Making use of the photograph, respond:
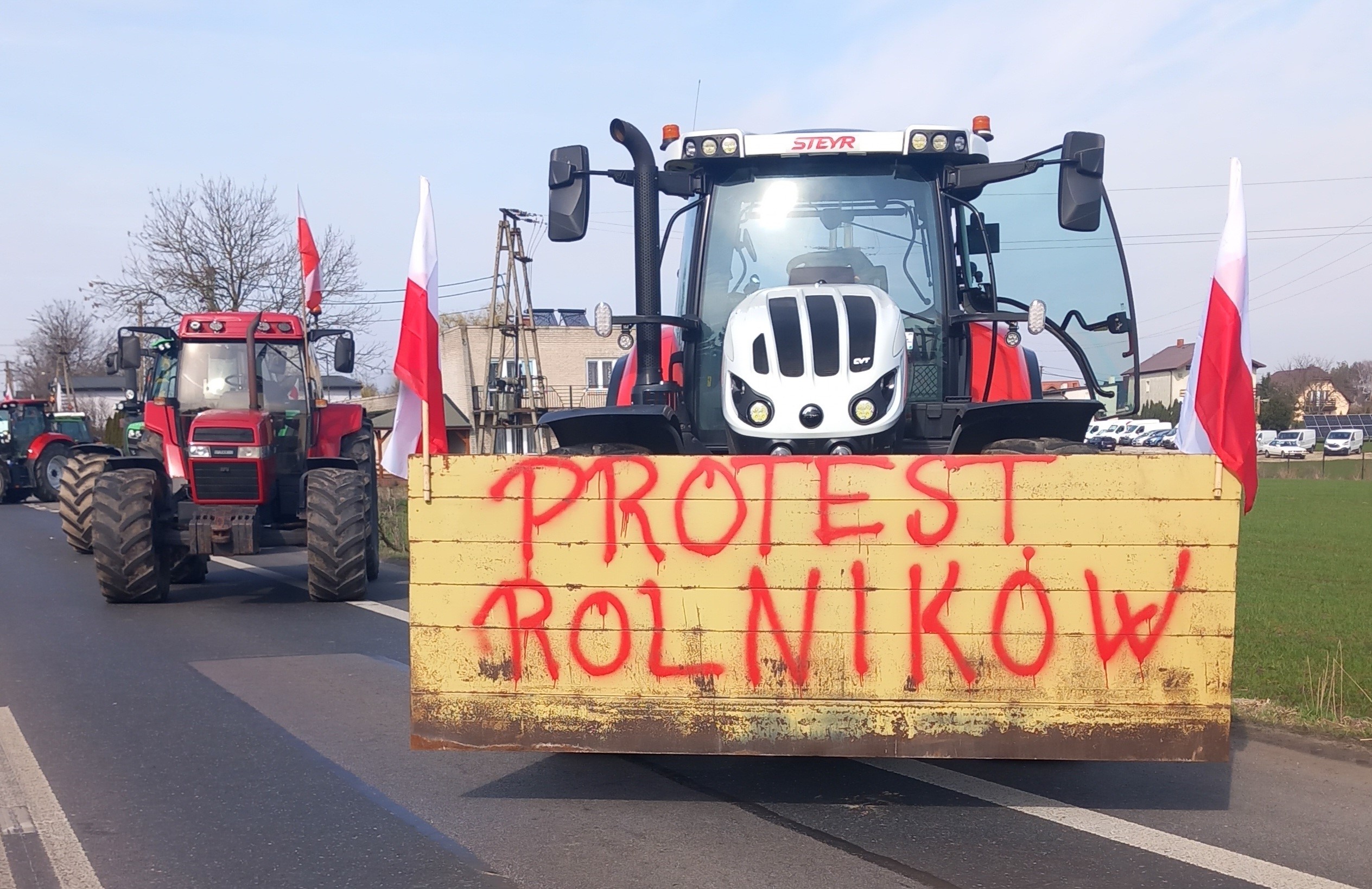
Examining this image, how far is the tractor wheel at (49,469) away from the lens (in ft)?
103

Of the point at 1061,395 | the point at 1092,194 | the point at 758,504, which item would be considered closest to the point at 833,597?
the point at 758,504

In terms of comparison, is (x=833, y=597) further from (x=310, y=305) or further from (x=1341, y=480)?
(x=1341, y=480)

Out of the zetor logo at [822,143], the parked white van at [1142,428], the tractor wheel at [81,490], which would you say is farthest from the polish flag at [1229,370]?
the parked white van at [1142,428]

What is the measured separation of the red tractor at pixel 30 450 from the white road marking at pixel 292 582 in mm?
17564

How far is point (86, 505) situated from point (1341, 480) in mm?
43305

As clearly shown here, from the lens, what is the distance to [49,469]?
3138 centimetres

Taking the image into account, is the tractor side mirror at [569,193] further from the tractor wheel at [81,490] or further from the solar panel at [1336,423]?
the solar panel at [1336,423]

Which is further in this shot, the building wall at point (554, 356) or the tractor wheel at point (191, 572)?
the building wall at point (554, 356)

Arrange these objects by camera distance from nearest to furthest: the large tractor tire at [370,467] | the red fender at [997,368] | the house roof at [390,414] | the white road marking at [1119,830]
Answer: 1. the white road marking at [1119,830]
2. the red fender at [997,368]
3. the large tractor tire at [370,467]
4. the house roof at [390,414]

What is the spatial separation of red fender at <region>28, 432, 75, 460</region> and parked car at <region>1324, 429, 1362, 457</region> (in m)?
60.0

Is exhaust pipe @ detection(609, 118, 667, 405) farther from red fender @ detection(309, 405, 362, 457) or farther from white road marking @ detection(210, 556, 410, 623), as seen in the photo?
red fender @ detection(309, 405, 362, 457)

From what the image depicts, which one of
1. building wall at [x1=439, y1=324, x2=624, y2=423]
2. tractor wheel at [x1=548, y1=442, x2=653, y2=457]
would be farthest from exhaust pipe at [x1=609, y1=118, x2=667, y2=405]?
building wall at [x1=439, y1=324, x2=624, y2=423]

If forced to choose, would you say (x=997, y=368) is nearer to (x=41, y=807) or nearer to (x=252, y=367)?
(x=41, y=807)

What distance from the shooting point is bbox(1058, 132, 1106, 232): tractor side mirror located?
20.5 feet
